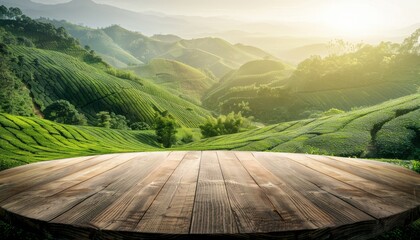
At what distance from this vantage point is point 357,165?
275cm

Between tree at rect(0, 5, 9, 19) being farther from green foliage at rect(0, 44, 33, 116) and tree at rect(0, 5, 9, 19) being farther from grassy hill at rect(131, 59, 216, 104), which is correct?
green foliage at rect(0, 44, 33, 116)

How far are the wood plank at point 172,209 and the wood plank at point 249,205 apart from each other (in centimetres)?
23

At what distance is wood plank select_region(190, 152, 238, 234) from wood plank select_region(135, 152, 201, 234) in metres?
0.04

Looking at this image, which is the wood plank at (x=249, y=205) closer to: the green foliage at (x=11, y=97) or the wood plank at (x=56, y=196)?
the wood plank at (x=56, y=196)

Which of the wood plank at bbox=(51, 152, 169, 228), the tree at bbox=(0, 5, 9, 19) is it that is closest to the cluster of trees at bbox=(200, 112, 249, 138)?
the wood plank at bbox=(51, 152, 169, 228)

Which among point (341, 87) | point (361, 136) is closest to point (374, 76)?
point (341, 87)

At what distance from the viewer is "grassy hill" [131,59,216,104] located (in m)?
155

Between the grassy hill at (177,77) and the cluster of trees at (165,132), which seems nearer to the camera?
the cluster of trees at (165,132)

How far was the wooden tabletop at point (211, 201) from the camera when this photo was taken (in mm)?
1179

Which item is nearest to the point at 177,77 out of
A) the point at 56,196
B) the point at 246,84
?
the point at 246,84

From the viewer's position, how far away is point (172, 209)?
1364 millimetres

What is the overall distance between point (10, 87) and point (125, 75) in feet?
159

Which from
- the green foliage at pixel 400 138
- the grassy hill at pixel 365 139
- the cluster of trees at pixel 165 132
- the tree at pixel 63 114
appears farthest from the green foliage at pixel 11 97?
the green foliage at pixel 400 138

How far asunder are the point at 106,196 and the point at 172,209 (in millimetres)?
495
